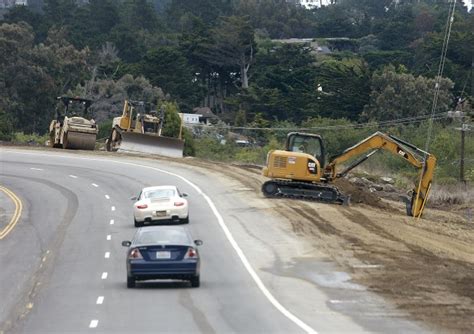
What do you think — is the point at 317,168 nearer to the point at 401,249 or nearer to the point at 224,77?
the point at 401,249

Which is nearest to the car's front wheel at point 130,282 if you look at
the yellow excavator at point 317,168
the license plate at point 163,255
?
the license plate at point 163,255

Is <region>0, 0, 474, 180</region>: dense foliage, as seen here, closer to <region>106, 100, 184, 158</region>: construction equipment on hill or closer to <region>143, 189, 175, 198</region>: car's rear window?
<region>106, 100, 184, 158</region>: construction equipment on hill

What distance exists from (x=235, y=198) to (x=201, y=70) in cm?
9580

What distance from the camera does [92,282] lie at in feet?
88.0

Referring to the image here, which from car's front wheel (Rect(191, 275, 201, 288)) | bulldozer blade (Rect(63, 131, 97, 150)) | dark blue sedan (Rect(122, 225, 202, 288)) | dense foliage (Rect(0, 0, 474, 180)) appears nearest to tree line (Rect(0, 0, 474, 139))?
dense foliage (Rect(0, 0, 474, 180))

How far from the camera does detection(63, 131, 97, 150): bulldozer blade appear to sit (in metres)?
68.8

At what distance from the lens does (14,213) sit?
4381 centimetres

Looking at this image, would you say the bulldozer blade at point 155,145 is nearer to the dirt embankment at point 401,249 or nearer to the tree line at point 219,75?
the dirt embankment at point 401,249

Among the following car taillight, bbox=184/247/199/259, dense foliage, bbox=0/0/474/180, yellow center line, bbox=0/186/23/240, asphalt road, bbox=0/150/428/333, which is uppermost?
dense foliage, bbox=0/0/474/180

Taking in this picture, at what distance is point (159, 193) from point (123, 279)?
11.1 m

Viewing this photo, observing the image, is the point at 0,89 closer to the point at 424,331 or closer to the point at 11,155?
the point at 11,155

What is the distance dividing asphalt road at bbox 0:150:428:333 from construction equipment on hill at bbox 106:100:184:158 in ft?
44.5

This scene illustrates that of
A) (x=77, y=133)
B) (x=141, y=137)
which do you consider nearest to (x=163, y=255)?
(x=141, y=137)

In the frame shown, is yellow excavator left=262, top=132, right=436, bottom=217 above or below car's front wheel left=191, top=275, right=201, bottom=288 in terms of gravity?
above
